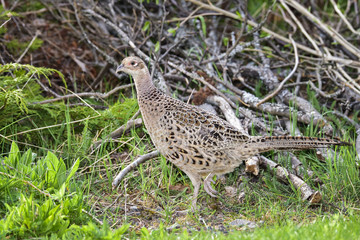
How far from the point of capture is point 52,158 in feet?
16.7

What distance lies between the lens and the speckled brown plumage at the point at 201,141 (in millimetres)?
5020

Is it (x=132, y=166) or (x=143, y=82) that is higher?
(x=143, y=82)

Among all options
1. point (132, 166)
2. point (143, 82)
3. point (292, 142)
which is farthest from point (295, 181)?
point (143, 82)

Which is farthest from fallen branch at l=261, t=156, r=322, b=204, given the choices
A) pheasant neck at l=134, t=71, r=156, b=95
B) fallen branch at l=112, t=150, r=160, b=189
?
pheasant neck at l=134, t=71, r=156, b=95

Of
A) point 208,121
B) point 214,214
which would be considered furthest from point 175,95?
point 214,214

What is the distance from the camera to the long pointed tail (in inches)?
194

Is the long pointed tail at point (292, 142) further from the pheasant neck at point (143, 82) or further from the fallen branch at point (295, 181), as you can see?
the pheasant neck at point (143, 82)

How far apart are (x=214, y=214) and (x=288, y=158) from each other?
1.26 m

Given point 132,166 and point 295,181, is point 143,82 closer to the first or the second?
point 132,166

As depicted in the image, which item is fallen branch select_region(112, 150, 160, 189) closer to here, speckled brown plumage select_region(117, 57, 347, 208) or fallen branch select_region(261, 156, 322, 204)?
speckled brown plumage select_region(117, 57, 347, 208)

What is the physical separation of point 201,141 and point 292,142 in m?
0.96

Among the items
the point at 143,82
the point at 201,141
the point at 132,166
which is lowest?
the point at 132,166

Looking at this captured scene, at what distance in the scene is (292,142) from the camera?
498 cm

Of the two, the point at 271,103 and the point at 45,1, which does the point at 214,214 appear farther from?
the point at 45,1
